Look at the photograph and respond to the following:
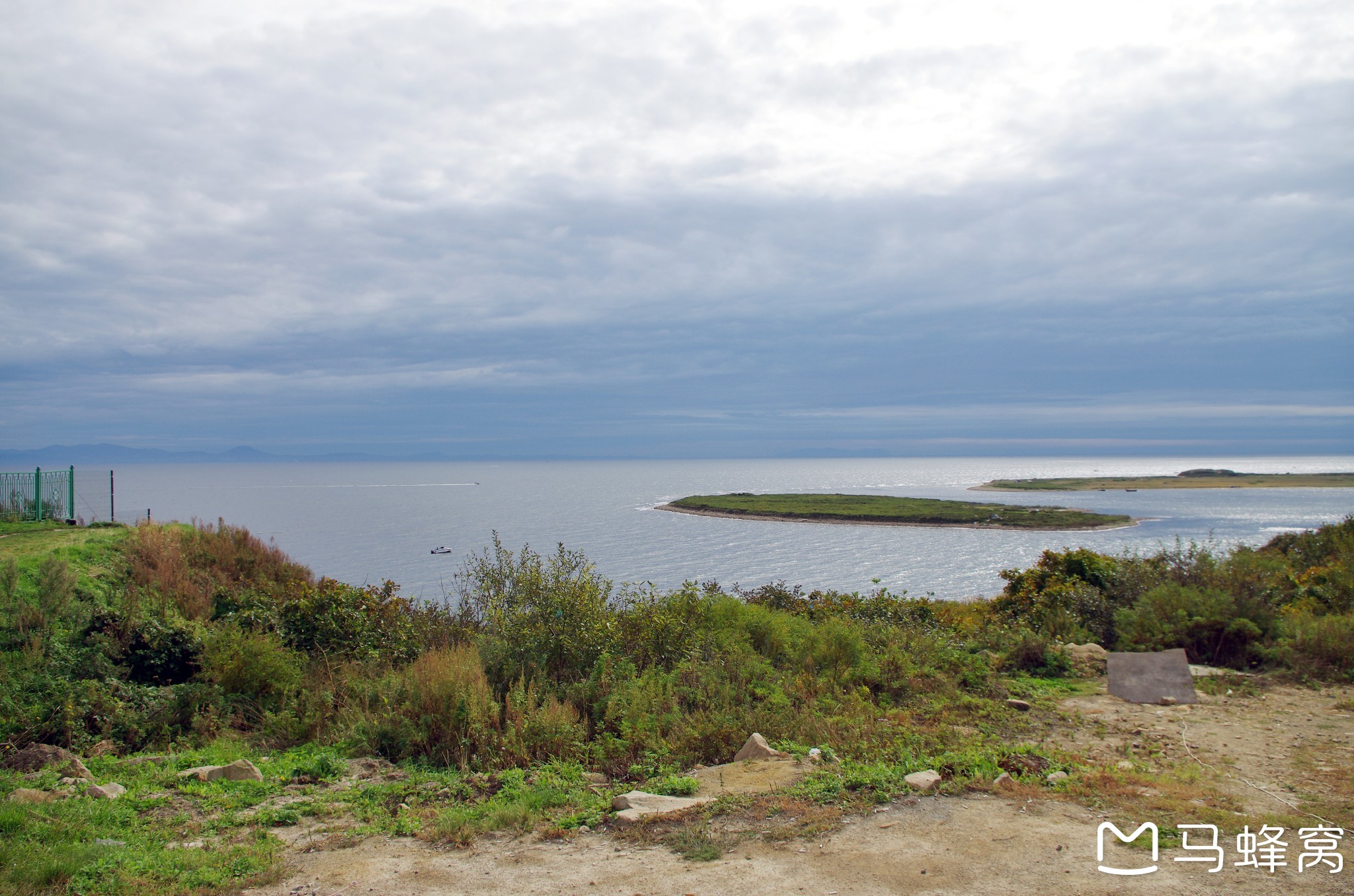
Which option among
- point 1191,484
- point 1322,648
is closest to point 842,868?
point 1322,648

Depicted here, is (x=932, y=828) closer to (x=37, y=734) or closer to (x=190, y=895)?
(x=190, y=895)

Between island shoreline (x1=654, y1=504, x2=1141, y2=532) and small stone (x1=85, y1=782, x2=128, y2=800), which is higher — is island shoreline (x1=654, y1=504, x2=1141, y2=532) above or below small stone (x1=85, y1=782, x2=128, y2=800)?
below

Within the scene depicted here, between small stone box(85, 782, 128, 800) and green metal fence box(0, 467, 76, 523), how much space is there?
70.8 feet

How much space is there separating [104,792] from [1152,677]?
11.1 metres

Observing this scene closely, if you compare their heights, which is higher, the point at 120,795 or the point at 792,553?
the point at 120,795

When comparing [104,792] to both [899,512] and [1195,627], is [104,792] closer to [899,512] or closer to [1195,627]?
[1195,627]

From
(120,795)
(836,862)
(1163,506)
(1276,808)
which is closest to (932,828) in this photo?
A: (836,862)

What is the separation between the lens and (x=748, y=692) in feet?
30.7

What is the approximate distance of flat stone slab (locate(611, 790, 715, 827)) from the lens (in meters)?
5.96

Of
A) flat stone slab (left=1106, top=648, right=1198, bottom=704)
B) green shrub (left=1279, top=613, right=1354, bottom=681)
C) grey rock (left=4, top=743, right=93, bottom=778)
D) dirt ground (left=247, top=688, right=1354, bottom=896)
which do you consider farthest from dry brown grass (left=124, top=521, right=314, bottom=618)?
green shrub (left=1279, top=613, right=1354, bottom=681)

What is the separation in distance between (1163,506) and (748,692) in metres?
129

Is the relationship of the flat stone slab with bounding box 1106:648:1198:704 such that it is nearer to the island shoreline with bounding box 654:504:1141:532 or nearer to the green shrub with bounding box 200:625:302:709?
the green shrub with bounding box 200:625:302:709

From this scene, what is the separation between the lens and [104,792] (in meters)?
6.51

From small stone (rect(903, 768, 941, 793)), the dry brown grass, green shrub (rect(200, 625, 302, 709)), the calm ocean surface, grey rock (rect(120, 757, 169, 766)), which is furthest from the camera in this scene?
the calm ocean surface
